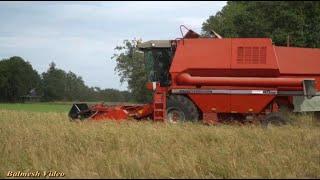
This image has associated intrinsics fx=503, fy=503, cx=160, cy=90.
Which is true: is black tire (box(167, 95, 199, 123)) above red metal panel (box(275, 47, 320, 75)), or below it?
below

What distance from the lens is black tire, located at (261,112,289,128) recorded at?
13061 millimetres

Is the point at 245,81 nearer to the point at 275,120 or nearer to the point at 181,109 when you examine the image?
the point at 275,120

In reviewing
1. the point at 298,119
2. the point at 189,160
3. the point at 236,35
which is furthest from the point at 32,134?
the point at 236,35

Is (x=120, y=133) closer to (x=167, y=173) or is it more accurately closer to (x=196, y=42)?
(x=167, y=173)

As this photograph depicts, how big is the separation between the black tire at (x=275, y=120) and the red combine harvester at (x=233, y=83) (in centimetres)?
3

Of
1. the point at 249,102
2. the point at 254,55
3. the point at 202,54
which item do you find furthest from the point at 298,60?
the point at 202,54

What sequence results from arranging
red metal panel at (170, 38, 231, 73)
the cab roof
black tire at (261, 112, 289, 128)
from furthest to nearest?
the cab roof, red metal panel at (170, 38, 231, 73), black tire at (261, 112, 289, 128)

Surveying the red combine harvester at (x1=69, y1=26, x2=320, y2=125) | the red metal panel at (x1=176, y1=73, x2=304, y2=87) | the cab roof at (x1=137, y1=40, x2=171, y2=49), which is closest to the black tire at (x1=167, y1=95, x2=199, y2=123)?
the red combine harvester at (x1=69, y1=26, x2=320, y2=125)

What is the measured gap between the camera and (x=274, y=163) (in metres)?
7.73

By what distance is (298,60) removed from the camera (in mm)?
14055

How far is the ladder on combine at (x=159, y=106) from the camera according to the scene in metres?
14.0

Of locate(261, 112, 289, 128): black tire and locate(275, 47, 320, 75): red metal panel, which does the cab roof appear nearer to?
locate(275, 47, 320, 75): red metal panel

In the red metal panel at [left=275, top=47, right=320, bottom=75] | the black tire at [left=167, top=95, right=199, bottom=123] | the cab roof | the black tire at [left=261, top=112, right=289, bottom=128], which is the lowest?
the black tire at [left=261, top=112, right=289, bottom=128]

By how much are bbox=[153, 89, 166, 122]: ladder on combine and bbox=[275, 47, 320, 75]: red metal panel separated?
333 cm
